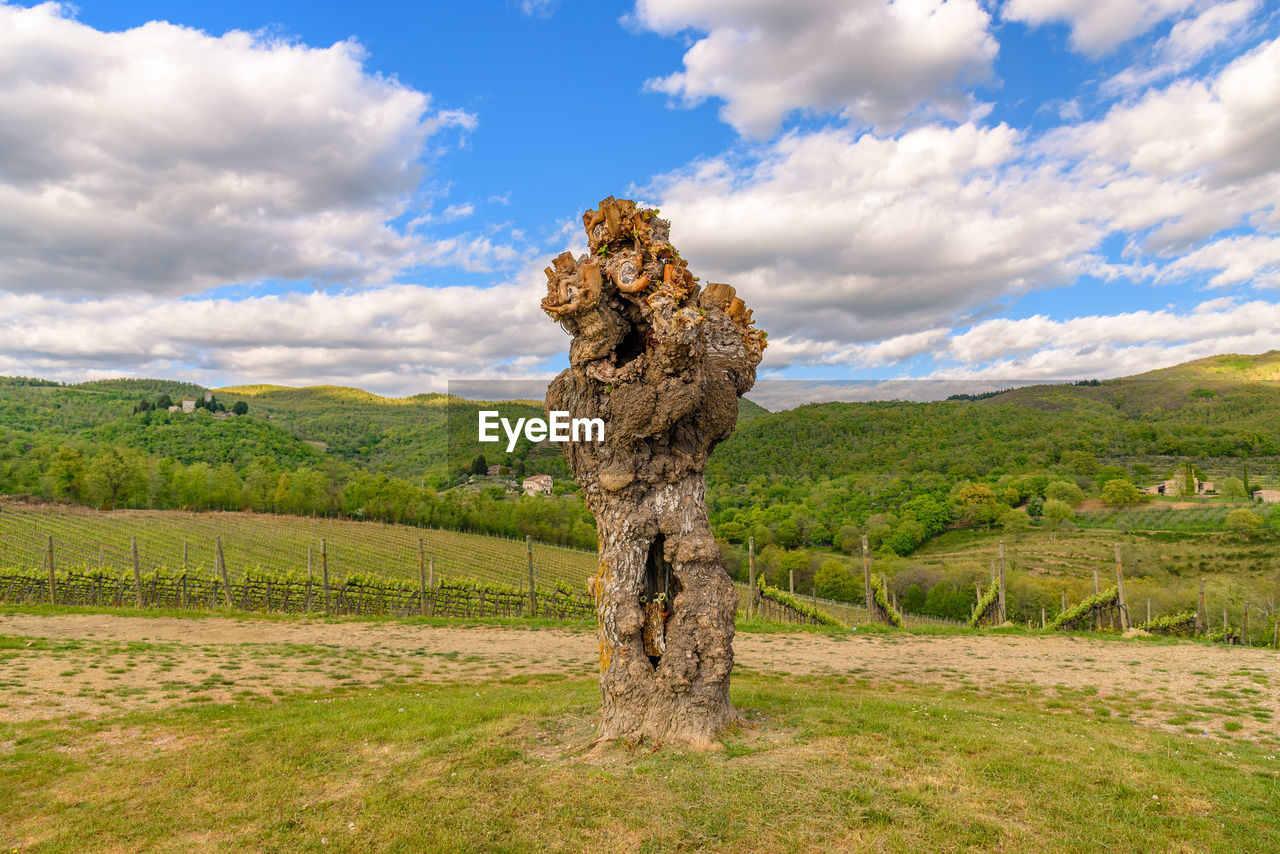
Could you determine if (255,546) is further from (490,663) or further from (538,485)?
(490,663)

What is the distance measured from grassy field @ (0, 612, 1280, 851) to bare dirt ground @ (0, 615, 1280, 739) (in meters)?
0.29

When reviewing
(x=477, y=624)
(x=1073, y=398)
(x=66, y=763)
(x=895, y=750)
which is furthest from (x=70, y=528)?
(x=1073, y=398)

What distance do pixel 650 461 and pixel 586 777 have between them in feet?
9.77

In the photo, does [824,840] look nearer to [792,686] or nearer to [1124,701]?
[792,686]

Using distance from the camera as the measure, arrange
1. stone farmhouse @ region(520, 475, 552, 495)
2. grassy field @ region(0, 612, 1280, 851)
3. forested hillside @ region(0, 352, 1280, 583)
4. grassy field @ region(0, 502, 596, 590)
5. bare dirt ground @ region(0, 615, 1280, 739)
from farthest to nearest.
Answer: stone farmhouse @ region(520, 475, 552, 495) → forested hillside @ region(0, 352, 1280, 583) → grassy field @ region(0, 502, 596, 590) → bare dirt ground @ region(0, 615, 1280, 739) → grassy field @ region(0, 612, 1280, 851)

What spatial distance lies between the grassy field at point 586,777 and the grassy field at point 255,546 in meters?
24.1

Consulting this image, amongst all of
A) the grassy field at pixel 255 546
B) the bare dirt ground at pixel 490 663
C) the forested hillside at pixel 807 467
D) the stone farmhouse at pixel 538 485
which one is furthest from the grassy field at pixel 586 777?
the stone farmhouse at pixel 538 485

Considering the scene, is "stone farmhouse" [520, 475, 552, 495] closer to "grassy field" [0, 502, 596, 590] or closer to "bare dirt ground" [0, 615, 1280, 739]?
"grassy field" [0, 502, 596, 590]

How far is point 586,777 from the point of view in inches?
208

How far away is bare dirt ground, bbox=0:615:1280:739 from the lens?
8750 mm

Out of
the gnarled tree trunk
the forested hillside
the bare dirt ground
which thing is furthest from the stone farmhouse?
the gnarled tree trunk

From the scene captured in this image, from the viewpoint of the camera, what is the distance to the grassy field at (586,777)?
4.33 m

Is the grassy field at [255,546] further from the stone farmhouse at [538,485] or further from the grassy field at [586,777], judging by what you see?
the grassy field at [586,777]

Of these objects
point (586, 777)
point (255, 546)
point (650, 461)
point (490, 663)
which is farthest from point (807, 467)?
point (586, 777)
